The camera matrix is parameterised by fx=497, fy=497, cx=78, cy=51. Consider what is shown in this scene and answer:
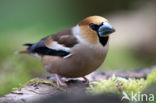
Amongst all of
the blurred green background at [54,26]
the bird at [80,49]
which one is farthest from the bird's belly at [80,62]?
the blurred green background at [54,26]

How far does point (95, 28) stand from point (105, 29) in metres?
0.17

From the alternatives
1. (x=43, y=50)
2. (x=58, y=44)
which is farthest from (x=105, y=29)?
(x=43, y=50)

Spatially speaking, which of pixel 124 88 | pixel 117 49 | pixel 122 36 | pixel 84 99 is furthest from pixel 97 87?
pixel 122 36

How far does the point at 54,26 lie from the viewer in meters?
11.9

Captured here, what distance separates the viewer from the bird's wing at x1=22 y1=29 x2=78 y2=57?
5.30 metres

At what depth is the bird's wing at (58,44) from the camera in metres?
5.30

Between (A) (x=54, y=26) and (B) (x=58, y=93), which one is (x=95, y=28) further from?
(A) (x=54, y=26)

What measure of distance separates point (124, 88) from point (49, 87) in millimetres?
1071

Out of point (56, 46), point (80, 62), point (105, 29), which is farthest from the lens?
point (56, 46)

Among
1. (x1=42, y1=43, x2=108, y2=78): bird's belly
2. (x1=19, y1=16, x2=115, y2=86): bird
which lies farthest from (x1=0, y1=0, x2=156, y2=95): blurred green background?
(x1=42, y1=43, x2=108, y2=78): bird's belly

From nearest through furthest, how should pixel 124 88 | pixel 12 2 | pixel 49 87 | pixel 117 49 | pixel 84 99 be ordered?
pixel 84 99 < pixel 124 88 < pixel 49 87 < pixel 117 49 < pixel 12 2

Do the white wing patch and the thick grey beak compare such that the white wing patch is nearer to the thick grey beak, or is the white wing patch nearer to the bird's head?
the bird's head

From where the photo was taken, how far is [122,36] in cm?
1162

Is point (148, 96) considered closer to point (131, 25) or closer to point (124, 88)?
point (124, 88)
